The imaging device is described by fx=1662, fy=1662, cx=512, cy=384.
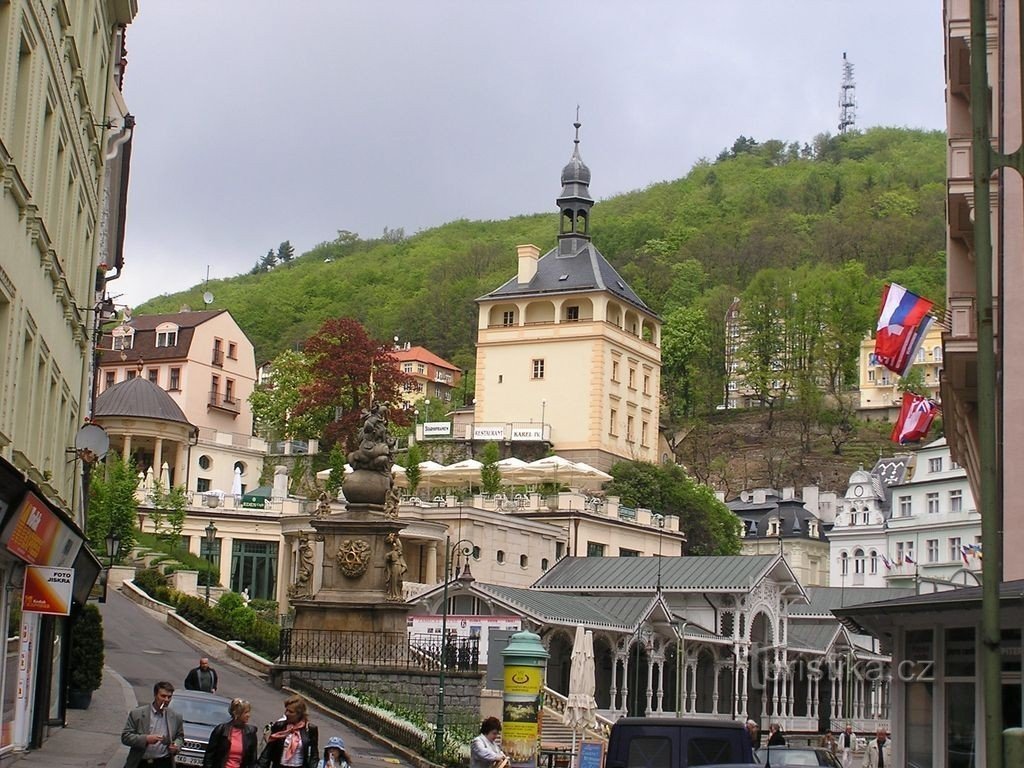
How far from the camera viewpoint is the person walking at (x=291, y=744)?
15734mm

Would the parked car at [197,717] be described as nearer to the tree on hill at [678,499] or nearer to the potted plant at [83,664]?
the potted plant at [83,664]

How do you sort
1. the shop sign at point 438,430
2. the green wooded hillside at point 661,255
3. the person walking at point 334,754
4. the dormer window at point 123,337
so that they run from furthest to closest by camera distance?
the green wooded hillside at point 661,255 → the dormer window at point 123,337 → the shop sign at point 438,430 → the person walking at point 334,754

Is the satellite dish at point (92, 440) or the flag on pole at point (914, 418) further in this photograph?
the flag on pole at point (914, 418)

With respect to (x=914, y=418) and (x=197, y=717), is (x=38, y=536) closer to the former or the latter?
(x=197, y=717)

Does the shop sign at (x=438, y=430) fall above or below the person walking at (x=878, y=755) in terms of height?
above

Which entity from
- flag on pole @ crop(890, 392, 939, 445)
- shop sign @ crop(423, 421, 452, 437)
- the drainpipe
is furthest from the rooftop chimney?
the drainpipe

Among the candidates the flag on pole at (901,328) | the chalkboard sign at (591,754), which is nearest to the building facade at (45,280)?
the chalkboard sign at (591,754)

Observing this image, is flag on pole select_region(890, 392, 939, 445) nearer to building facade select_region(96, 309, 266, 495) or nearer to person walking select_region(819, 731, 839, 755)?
person walking select_region(819, 731, 839, 755)

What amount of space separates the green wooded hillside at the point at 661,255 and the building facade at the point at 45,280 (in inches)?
4903

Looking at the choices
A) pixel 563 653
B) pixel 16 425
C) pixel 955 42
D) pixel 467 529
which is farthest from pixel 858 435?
pixel 16 425

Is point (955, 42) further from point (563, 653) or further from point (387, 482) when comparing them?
point (563, 653)

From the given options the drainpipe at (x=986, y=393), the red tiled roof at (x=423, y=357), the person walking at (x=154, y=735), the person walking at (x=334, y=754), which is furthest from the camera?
the red tiled roof at (x=423, y=357)

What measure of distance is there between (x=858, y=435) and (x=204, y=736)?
109 metres

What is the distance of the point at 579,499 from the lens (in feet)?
236
